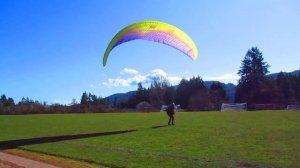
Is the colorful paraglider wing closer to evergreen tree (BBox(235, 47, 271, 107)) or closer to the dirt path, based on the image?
the dirt path

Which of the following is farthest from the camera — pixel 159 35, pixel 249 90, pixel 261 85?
pixel 249 90

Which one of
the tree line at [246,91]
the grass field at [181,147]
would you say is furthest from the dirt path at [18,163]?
the tree line at [246,91]

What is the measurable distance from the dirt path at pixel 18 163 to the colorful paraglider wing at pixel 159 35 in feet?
29.8

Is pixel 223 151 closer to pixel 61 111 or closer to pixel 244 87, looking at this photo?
pixel 61 111

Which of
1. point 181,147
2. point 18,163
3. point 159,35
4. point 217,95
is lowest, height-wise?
point 18,163

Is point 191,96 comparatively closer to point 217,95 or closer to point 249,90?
point 217,95

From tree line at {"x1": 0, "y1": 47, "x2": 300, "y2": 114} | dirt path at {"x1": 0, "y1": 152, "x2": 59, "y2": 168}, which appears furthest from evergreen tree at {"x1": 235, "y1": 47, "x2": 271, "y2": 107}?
dirt path at {"x1": 0, "y1": 152, "x2": 59, "y2": 168}

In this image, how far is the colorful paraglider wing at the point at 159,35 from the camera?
81.7 feet

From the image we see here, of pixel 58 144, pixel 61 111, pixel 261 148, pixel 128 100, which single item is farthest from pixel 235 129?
pixel 128 100

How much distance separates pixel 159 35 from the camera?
2486 cm

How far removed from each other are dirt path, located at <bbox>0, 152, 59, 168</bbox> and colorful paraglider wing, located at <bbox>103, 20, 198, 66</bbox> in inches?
357

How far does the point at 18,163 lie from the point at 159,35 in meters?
10.7

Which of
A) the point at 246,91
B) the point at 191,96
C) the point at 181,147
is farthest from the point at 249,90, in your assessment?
the point at 181,147

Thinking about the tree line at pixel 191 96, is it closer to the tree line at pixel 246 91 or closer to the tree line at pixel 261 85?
the tree line at pixel 246 91
